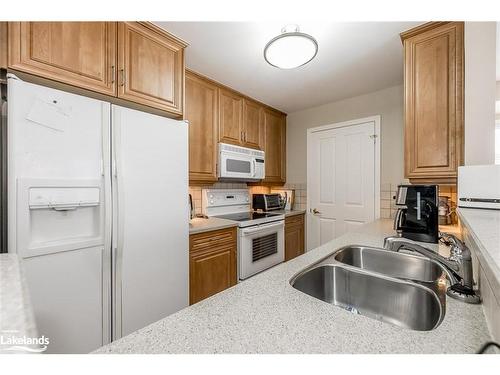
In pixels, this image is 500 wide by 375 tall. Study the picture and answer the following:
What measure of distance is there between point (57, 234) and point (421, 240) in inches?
82.5

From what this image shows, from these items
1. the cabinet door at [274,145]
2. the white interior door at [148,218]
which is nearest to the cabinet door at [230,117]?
the cabinet door at [274,145]

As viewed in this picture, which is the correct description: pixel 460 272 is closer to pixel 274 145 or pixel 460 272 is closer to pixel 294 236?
pixel 294 236

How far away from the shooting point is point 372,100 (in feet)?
8.75

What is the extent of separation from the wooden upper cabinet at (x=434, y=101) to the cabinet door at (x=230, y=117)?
5.36 feet

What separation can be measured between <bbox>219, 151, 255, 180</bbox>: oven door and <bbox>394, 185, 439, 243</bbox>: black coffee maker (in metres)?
1.54

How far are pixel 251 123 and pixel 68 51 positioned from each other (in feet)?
6.34

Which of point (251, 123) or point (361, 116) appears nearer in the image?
point (361, 116)

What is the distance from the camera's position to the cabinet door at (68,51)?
1.08 meters

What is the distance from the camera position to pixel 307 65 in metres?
2.05

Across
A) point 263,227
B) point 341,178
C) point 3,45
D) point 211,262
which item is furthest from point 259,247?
point 3,45

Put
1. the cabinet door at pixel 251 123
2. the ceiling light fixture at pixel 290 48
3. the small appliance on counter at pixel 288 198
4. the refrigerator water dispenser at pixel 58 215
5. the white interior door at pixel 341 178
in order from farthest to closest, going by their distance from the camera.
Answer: the small appliance on counter at pixel 288 198, the cabinet door at pixel 251 123, the white interior door at pixel 341 178, the ceiling light fixture at pixel 290 48, the refrigerator water dispenser at pixel 58 215

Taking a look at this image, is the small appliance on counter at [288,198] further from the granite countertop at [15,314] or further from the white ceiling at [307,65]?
the granite countertop at [15,314]

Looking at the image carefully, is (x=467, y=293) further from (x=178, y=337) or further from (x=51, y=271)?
(x=51, y=271)
